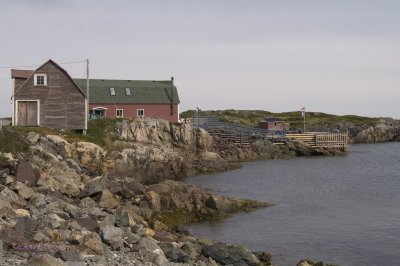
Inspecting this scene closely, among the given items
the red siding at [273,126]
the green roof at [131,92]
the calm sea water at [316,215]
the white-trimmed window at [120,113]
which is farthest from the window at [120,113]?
the red siding at [273,126]

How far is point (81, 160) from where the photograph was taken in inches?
1796

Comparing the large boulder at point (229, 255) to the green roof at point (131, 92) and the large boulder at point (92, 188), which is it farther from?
the green roof at point (131, 92)

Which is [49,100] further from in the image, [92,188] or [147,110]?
[92,188]

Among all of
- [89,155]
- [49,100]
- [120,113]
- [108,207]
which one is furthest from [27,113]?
[108,207]

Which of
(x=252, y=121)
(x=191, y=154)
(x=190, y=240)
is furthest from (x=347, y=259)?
(x=252, y=121)

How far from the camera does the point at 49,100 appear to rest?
52.1 m

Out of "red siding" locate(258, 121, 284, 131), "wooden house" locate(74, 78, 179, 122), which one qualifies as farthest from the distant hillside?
"wooden house" locate(74, 78, 179, 122)

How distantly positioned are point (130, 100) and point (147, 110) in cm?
281

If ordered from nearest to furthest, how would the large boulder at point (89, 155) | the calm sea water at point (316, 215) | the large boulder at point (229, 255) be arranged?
1. the large boulder at point (229, 255)
2. the calm sea water at point (316, 215)
3. the large boulder at point (89, 155)

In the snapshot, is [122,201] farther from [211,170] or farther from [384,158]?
[384,158]

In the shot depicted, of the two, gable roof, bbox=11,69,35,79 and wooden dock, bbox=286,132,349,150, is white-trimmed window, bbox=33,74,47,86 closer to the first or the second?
gable roof, bbox=11,69,35,79

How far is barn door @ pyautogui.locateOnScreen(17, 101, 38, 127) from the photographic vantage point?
52.1 meters

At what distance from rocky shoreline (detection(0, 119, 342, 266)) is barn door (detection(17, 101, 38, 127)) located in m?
8.02

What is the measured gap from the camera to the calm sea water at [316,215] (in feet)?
83.9
